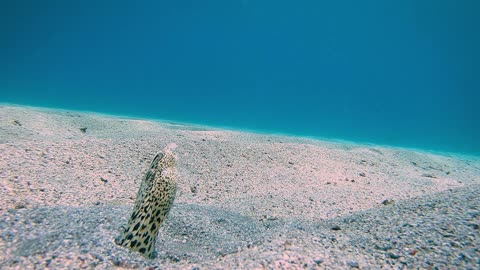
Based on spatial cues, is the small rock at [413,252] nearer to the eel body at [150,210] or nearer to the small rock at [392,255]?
the small rock at [392,255]

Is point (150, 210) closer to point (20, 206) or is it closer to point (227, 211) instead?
point (227, 211)

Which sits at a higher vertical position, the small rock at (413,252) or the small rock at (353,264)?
the small rock at (413,252)

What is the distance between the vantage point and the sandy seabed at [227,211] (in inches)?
98.3

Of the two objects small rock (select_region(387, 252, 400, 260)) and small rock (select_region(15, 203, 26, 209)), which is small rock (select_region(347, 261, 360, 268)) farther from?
small rock (select_region(15, 203, 26, 209))

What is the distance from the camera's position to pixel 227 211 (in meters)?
4.65

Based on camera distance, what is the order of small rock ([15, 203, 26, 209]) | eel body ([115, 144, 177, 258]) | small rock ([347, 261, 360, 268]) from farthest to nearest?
small rock ([15, 203, 26, 209])
eel body ([115, 144, 177, 258])
small rock ([347, 261, 360, 268])

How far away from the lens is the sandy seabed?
2.50 metres

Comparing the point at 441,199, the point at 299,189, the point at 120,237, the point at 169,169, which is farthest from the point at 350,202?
the point at 120,237

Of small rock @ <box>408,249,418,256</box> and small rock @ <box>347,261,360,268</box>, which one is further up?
small rock @ <box>408,249,418,256</box>

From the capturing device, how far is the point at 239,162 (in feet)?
24.0

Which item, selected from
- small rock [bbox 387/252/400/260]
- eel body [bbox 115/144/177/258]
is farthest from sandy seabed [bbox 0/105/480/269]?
eel body [bbox 115/144/177/258]

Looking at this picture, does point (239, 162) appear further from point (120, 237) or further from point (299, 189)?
point (120, 237)

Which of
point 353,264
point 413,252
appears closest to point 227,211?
point 353,264

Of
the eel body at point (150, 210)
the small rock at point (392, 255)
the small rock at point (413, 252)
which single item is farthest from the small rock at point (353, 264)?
the eel body at point (150, 210)
